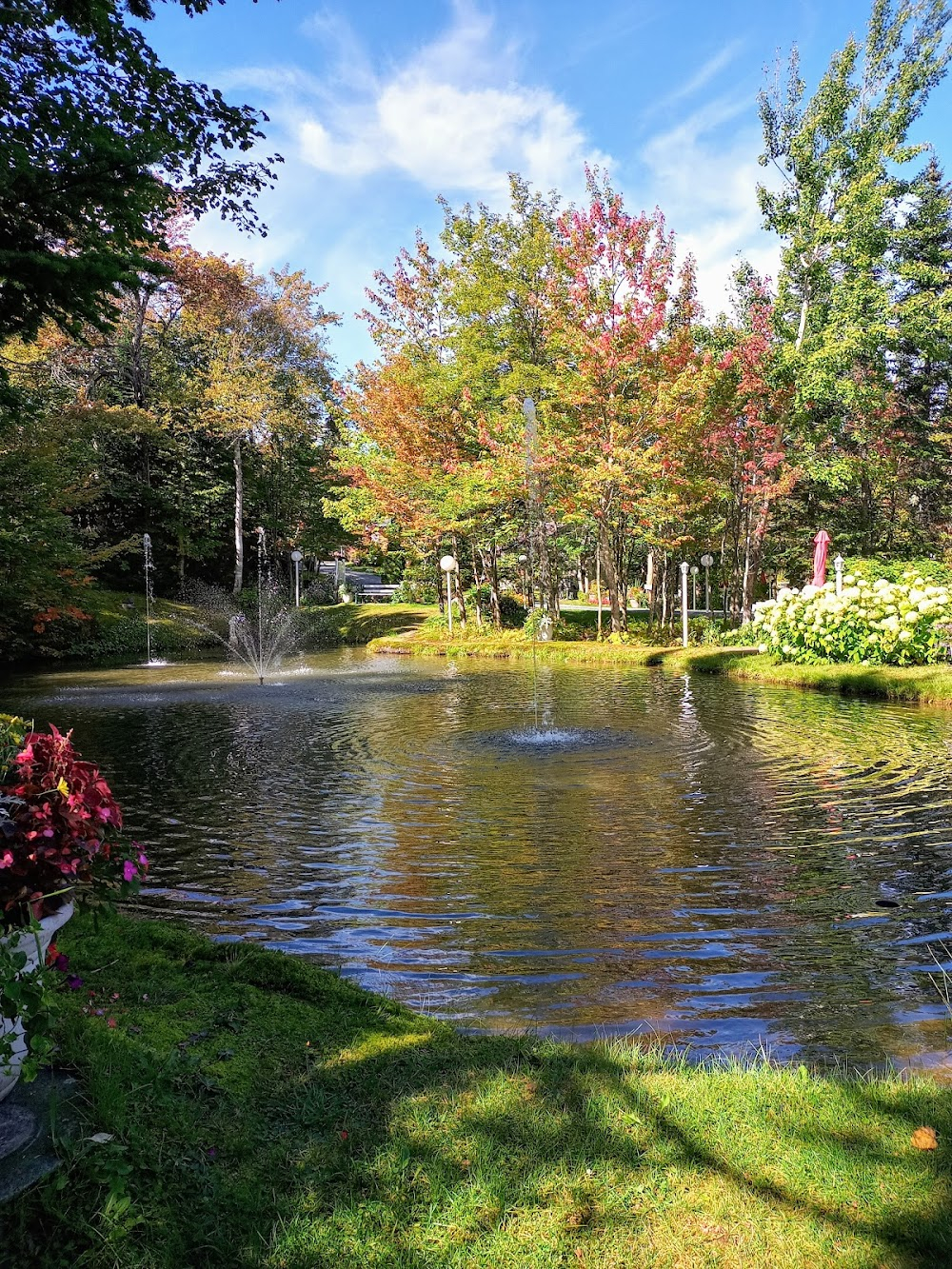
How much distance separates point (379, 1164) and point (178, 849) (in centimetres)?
422

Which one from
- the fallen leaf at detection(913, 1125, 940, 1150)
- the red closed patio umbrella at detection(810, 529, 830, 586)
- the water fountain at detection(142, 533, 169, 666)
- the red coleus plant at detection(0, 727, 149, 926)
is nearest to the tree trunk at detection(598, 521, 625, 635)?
the red closed patio umbrella at detection(810, 529, 830, 586)

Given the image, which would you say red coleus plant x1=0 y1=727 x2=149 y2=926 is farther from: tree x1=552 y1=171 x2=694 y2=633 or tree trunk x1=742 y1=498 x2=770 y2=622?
tree trunk x1=742 y1=498 x2=770 y2=622

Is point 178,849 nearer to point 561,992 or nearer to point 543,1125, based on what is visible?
point 561,992

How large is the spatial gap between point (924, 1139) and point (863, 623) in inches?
544

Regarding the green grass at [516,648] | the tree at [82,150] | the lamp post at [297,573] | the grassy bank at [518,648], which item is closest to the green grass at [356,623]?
the lamp post at [297,573]

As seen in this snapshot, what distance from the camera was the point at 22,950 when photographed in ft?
Answer: 7.09

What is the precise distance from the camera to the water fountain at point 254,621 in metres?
26.8

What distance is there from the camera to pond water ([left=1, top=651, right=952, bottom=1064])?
3.64m

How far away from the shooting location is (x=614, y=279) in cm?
2067

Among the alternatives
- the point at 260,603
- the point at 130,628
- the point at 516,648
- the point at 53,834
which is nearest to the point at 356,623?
the point at 260,603

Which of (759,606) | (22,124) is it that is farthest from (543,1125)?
(759,606)

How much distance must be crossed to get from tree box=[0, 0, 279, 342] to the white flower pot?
145 inches

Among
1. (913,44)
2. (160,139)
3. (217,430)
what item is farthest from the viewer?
(217,430)

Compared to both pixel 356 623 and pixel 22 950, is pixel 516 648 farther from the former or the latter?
pixel 22 950
